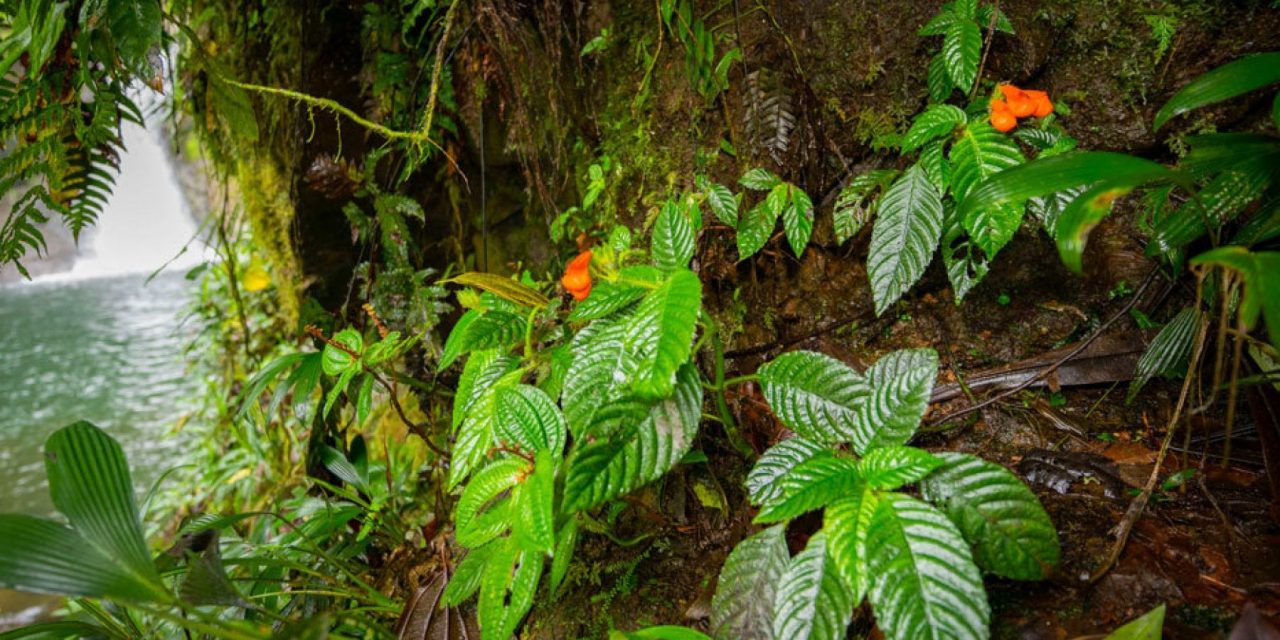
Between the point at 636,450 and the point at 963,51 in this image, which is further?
the point at 963,51

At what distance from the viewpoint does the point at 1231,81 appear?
0.72 meters

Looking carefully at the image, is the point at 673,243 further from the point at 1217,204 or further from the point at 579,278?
the point at 1217,204

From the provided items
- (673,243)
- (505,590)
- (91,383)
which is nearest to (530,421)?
(505,590)

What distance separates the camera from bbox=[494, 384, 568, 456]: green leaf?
0.89 metres

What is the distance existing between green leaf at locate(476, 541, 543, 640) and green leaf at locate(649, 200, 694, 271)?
0.50 metres

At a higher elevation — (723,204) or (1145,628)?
(723,204)

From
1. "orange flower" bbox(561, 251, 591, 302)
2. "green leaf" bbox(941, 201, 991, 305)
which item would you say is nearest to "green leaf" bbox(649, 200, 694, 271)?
"orange flower" bbox(561, 251, 591, 302)

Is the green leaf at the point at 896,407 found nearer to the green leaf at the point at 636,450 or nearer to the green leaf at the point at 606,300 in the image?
the green leaf at the point at 636,450

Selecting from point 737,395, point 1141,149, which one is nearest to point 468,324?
point 737,395

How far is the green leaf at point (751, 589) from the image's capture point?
744mm

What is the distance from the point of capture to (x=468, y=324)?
1104 mm

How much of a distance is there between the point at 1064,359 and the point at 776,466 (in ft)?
2.07

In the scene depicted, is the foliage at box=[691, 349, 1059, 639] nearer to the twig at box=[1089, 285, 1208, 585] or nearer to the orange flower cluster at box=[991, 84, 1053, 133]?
the twig at box=[1089, 285, 1208, 585]

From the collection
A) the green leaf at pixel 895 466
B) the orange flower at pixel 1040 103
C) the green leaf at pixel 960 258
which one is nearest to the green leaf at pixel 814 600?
the green leaf at pixel 895 466
